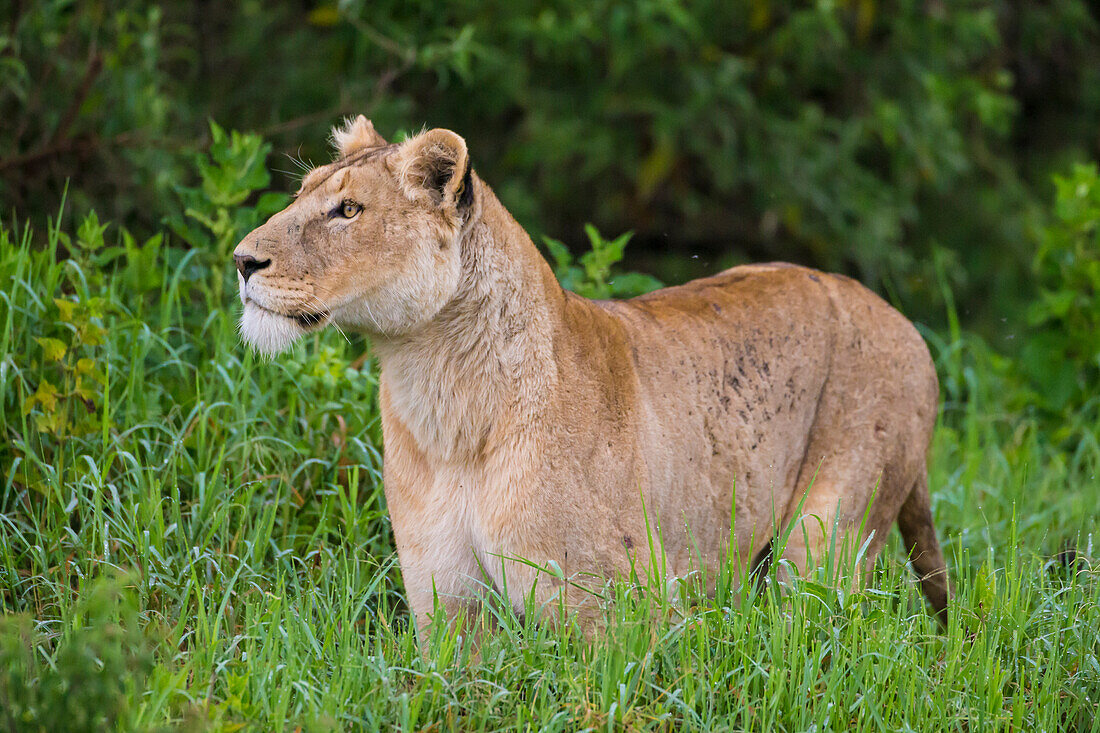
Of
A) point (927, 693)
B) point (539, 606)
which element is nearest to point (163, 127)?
point (539, 606)

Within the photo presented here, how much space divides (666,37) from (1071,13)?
3781 mm

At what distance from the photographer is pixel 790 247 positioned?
8.84 meters

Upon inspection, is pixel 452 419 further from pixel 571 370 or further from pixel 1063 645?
pixel 1063 645

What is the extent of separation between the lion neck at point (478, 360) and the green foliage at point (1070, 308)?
12.2ft

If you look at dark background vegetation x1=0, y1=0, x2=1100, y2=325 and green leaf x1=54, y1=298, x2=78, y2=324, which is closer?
green leaf x1=54, y1=298, x2=78, y2=324

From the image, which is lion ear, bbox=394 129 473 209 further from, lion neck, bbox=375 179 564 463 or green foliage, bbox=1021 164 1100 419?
green foliage, bbox=1021 164 1100 419

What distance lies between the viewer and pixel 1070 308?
235 inches

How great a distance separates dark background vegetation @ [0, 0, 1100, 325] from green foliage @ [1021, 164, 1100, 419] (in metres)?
0.98

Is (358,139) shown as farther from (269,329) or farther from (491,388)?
(491,388)

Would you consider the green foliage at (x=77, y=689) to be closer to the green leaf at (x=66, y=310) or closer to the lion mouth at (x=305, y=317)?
the lion mouth at (x=305, y=317)

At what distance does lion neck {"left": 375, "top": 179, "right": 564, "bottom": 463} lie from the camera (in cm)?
326

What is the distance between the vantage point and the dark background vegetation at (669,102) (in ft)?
23.7

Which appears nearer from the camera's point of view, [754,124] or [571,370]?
[571,370]

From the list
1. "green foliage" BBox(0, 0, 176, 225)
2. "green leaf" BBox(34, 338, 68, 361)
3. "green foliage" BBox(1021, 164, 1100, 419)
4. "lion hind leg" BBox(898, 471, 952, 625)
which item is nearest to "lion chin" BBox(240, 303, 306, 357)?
"green leaf" BBox(34, 338, 68, 361)
